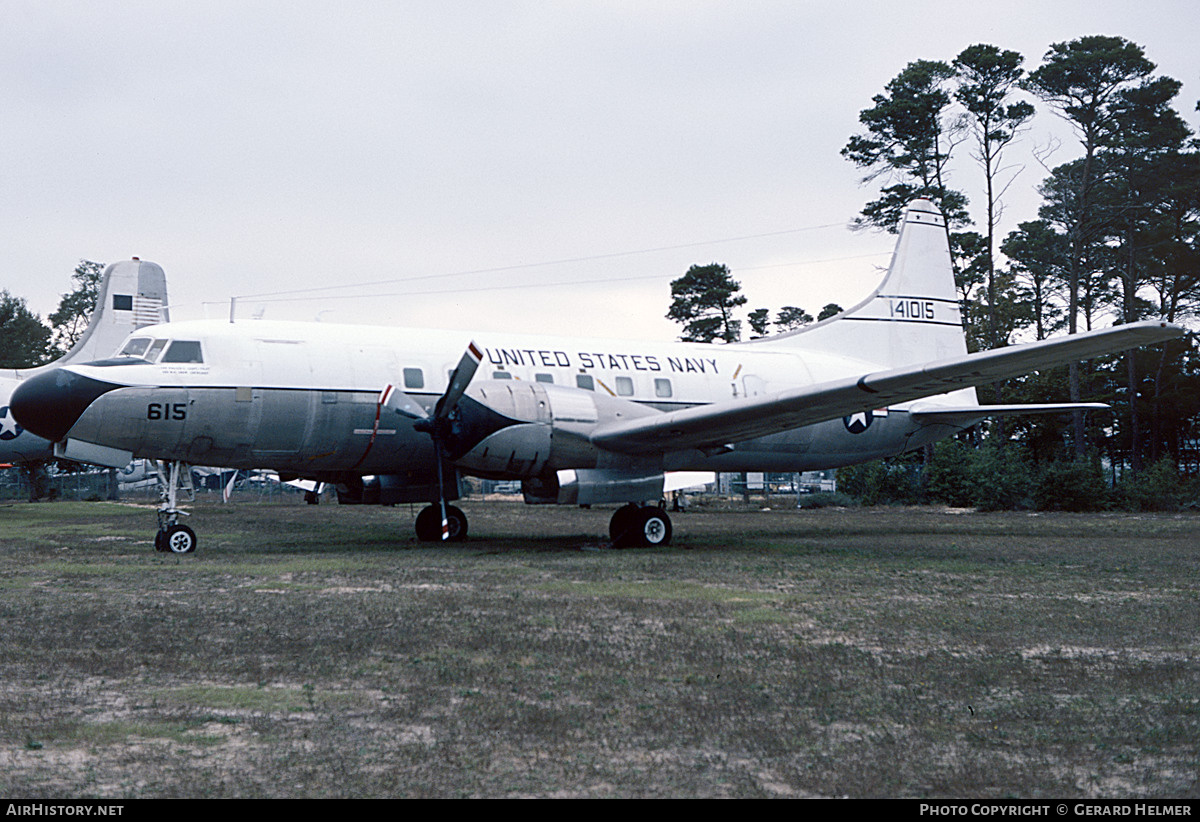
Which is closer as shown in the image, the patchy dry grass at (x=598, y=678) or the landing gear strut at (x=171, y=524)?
the patchy dry grass at (x=598, y=678)

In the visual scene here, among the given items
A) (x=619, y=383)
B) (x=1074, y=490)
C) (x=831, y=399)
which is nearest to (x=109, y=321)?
(x=619, y=383)

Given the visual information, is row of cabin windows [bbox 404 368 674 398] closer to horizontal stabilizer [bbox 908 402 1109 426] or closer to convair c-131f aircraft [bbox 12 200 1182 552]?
convair c-131f aircraft [bbox 12 200 1182 552]

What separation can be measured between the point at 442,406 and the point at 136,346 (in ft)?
15.5

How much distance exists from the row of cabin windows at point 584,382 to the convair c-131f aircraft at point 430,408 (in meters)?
0.03

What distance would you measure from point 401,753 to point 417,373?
1215cm

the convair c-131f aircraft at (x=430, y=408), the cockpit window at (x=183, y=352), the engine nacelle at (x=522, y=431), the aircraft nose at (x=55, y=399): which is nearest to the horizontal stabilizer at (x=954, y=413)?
the convair c-131f aircraft at (x=430, y=408)

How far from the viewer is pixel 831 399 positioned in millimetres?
15281

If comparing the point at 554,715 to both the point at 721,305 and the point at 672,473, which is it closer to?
the point at 672,473

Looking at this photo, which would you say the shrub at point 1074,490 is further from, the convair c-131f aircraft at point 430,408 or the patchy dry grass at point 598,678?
the patchy dry grass at point 598,678

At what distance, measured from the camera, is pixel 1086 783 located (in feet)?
14.8

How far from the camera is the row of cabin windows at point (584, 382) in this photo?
54.6ft

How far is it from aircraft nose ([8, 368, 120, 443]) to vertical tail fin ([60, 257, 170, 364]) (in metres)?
15.1

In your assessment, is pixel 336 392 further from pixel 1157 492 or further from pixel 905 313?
pixel 1157 492

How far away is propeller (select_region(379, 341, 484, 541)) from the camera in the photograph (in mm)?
15383
